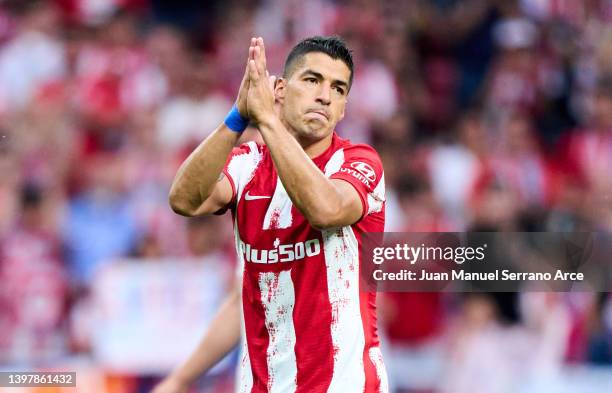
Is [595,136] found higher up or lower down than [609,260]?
higher up

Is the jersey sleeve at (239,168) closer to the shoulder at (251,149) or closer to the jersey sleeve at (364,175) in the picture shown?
the shoulder at (251,149)

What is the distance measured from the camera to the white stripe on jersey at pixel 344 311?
4414 millimetres

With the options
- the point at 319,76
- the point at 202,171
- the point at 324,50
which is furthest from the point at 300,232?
the point at 324,50

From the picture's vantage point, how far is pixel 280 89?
471 centimetres

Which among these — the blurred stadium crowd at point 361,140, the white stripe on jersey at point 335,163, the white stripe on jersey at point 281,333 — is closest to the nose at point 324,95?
the white stripe on jersey at point 335,163

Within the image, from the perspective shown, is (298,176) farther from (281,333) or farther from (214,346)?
(214,346)

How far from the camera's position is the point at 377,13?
12.1m

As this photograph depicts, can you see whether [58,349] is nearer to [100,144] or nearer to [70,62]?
[100,144]

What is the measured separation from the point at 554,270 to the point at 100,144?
5.10 metres

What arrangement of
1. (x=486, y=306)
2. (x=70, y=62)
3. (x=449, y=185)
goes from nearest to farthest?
(x=486, y=306) < (x=449, y=185) < (x=70, y=62)

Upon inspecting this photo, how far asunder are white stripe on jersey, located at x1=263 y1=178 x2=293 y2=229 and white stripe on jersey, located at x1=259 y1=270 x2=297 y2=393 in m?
0.19

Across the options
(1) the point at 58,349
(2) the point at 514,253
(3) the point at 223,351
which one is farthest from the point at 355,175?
(1) the point at 58,349

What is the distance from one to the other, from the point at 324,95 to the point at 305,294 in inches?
30.6

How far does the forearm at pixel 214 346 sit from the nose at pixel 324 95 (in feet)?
3.76
